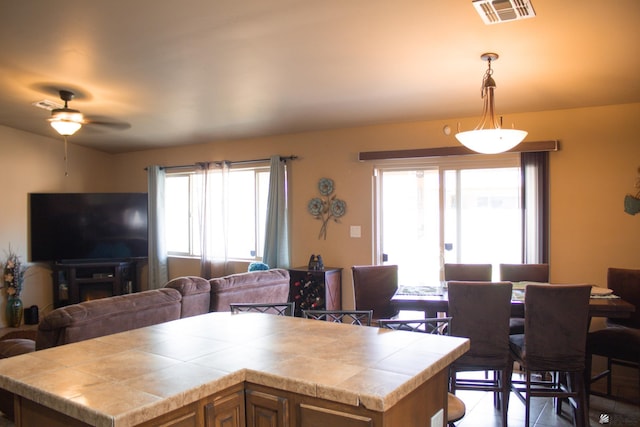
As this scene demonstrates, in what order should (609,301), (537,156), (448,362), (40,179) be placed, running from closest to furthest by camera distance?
(448,362) → (609,301) → (537,156) → (40,179)

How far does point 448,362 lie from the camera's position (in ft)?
5.91

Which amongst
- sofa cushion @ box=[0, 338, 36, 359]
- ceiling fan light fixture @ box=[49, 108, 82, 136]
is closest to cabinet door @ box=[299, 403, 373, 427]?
sofa cushion @ box=[0, 338, 36, 359]

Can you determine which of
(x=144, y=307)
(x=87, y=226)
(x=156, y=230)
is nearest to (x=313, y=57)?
(x=144, y=307)

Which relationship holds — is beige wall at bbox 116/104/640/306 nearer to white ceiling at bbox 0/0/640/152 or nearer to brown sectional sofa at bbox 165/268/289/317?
white ceiling at bbox 0/0/640/152

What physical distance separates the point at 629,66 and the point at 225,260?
513cm

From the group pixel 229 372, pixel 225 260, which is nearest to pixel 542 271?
pixel 229 372

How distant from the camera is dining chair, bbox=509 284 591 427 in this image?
10.7 feet

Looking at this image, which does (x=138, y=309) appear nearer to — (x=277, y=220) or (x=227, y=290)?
(x=227, y=290)

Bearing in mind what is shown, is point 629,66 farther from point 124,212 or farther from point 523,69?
point 124,212

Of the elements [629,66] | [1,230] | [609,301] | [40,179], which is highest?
[629,66]

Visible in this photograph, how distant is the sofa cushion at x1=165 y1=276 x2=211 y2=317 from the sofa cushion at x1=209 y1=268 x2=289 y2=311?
0.24ft

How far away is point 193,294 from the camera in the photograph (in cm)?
400

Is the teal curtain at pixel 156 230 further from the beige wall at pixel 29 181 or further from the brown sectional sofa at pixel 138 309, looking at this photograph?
the brown sectional sofa at pixel 138 309

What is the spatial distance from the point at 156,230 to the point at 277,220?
2.35m
